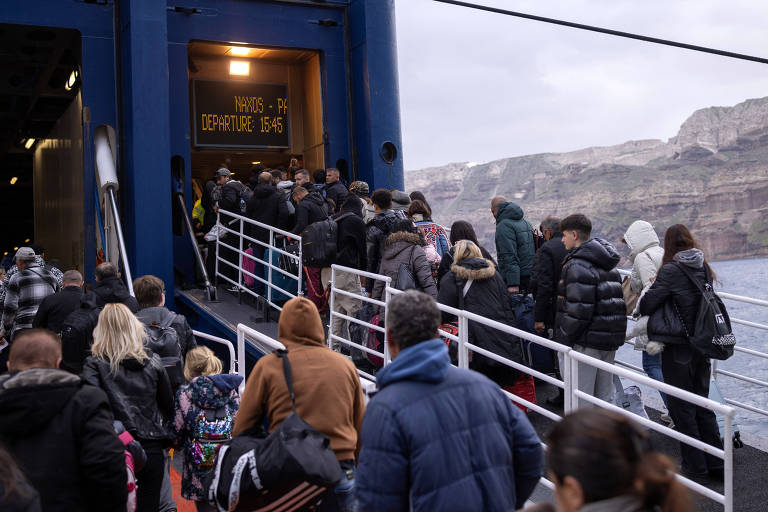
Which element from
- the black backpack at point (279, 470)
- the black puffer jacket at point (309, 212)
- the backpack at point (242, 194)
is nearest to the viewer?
the black backpack at point (279, 470)

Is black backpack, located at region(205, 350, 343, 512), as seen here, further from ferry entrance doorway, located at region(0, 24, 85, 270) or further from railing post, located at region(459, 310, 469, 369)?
ferry entrance doorway, located at region(0, 24, 85, 270)

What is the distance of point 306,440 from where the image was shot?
10.2 feet

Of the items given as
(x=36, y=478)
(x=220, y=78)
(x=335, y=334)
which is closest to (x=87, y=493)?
(x=36, y=478)

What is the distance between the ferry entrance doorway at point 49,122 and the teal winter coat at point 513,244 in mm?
6101

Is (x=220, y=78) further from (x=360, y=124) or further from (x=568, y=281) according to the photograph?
(x=568, y=281)

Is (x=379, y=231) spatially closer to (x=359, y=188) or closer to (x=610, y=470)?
(x=359, y=188)

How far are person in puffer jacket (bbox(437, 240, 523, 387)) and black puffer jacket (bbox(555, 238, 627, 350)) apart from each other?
0.60 m

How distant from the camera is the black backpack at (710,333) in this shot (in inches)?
190

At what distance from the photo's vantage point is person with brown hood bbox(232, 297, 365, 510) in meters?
3.28

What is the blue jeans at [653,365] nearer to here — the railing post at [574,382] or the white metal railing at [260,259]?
the railing post at [574,382]

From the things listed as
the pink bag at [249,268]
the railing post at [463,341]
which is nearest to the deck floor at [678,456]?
the pink bag at [249,268]

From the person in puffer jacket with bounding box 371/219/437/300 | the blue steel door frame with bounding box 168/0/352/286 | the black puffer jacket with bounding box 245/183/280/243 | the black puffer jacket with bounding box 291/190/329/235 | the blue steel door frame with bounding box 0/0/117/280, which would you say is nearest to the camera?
the person in puffer jacket with bounding box 371/219/437/300

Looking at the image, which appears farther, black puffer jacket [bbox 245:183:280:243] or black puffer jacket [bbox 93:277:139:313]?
black puffer jacket [bbox 245:183:280:243]

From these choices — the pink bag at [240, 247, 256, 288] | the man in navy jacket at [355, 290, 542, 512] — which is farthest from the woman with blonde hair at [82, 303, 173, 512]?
the pink bag at [240, 247, 256, 288]
